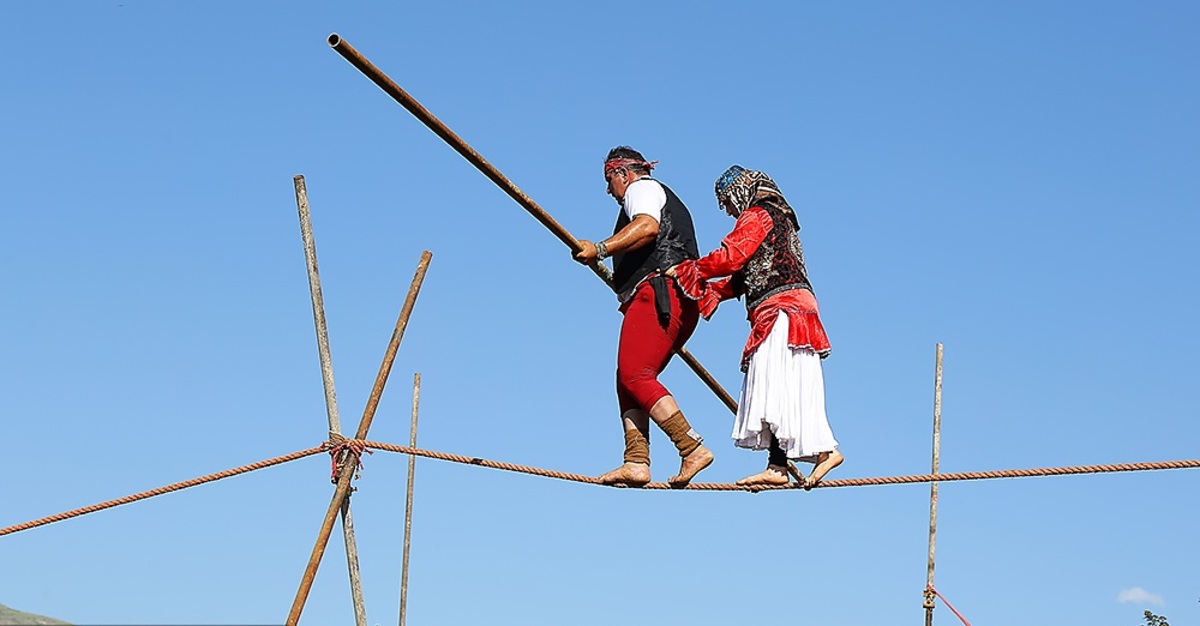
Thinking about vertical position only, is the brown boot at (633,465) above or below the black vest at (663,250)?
below

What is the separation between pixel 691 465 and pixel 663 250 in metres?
1.02

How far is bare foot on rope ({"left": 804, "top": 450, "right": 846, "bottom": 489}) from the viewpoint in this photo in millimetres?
7258

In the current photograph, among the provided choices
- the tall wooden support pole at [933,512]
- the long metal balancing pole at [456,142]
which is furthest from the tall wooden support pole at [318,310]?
the tall wooden support pole at [933,512]

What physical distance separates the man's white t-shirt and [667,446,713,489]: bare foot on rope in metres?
1.12

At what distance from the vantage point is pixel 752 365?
24.2ft

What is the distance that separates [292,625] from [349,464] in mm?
1241

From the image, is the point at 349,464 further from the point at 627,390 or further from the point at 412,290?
the point at 627,390

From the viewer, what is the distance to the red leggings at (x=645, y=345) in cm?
738

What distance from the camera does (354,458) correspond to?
30.1ft

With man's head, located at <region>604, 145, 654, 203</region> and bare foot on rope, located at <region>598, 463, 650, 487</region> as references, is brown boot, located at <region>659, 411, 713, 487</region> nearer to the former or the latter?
bare foot on rope, located at <region>598, 463, 650, 487</region>

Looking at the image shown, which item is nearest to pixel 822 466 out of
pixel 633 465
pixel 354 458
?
pixel 633 465

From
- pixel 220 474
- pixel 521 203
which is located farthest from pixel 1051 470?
pixel 220 474

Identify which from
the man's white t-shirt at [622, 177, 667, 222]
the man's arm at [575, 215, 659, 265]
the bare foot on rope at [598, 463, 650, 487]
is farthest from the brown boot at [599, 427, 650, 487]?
the man's white t-shirt at [622, 177, 667, 222]

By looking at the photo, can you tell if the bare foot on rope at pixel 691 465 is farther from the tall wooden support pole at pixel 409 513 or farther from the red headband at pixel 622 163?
the tall wooden support pole at pixel 409 513
